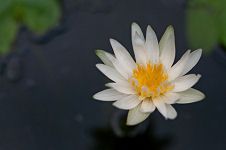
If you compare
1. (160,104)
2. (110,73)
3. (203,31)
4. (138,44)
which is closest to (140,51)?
(138,44)

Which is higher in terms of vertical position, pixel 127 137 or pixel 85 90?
pixel 85 90

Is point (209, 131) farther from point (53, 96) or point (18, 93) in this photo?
point (18, 93)

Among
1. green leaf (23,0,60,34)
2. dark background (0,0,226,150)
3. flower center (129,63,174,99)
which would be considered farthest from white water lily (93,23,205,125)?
green leaf (23,0,60,34)

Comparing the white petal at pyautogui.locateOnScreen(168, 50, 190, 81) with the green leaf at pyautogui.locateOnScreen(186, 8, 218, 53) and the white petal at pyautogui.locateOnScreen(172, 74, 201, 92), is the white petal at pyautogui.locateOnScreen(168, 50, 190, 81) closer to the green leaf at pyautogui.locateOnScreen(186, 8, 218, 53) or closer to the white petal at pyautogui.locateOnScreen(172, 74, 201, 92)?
the white petal at pyautogui.locateOnScreen(172, 74, 201, 92)

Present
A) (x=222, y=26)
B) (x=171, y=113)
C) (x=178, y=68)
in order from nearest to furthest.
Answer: (x=171, y=113) < (x=178, y=68) < (x=222, y=26)

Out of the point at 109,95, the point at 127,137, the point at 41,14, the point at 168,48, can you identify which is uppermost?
the point at 41,14

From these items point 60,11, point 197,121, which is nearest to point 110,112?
point 197,121

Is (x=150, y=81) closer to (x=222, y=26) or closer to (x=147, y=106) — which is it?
(x=147, y=106)
